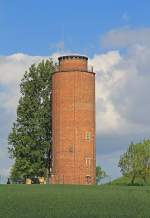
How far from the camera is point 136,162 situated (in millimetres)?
→ 88000

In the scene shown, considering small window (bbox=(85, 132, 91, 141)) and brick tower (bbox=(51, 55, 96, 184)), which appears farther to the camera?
small window (bbox=(85, 132, 91, 141))

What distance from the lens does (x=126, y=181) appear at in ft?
316

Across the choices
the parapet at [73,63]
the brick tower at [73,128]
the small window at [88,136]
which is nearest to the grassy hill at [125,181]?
the brick tower at [73,128]

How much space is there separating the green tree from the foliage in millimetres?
15399

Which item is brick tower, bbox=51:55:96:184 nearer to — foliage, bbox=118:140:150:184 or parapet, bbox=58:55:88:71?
parapet, bbox=58:55:88:71

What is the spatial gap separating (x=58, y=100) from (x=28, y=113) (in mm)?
4047

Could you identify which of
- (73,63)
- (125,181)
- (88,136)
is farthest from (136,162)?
(73,63)

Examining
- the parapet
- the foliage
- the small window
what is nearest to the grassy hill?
the foliage

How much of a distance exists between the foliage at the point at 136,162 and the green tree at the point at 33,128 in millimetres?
15399

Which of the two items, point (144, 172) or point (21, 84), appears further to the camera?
point (144, 172)

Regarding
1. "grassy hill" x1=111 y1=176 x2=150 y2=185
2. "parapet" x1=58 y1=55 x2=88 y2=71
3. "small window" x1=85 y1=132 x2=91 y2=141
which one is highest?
"parapet" x1=58 y1=55 x2=88 y2=71

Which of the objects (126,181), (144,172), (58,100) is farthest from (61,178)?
(126,181)

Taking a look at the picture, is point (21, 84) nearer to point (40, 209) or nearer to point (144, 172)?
point (144, 172)

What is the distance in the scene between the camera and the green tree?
74250 millimetres
